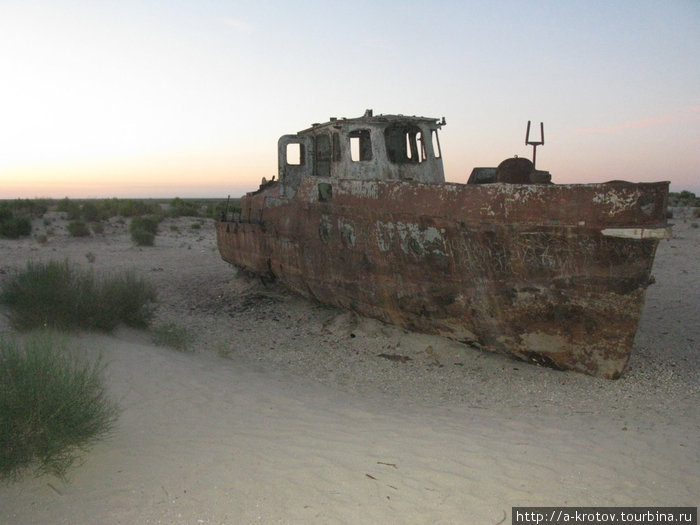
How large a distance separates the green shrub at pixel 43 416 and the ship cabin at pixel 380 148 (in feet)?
12.9

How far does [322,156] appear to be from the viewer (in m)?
7.94

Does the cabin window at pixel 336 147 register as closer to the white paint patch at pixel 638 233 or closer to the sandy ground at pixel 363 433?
the sandy ground at pixel 363 433

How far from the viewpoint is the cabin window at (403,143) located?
723 cm

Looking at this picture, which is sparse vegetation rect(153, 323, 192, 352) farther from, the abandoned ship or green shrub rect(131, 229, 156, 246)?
green shrub rect(131, 229, 156, 246)

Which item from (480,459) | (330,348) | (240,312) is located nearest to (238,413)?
(480,459)

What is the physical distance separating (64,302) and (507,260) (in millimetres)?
4143

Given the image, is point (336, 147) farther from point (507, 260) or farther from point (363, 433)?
point (363, 433)

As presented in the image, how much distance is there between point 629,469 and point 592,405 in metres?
1.16

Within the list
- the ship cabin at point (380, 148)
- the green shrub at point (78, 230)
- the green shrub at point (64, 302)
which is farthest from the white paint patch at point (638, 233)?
the green shrub at point (78, 230)

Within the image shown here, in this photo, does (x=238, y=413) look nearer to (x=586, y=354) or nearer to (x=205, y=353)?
(x=205, y=353)

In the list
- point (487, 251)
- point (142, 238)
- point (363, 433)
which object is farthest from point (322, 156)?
point (142, 238)

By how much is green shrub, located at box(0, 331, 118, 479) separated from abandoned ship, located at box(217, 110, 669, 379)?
309cm

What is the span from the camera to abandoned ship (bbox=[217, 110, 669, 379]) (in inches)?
172

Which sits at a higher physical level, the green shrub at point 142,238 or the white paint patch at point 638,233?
the white paint patch at point 638,233
